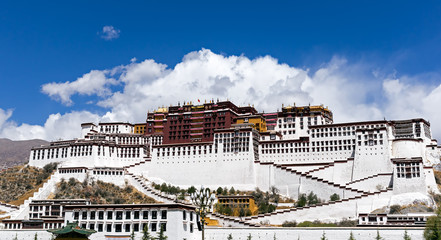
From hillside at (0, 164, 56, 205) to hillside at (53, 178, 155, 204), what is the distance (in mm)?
6045

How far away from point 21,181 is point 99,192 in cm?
1973

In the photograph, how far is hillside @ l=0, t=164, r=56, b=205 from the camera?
103 meters

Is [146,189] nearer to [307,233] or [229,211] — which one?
[229,211]

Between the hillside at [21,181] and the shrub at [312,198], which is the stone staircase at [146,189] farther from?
the shrub at [312,198]

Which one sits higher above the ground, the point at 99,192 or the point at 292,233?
the point at 99,192

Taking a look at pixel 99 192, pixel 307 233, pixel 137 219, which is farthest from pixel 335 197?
pixel 99 192

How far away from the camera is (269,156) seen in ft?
378

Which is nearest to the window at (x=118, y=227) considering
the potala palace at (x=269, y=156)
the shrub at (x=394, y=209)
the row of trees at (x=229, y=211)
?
the potala palace at (x=269, y=156)

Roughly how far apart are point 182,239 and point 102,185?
50.5 m

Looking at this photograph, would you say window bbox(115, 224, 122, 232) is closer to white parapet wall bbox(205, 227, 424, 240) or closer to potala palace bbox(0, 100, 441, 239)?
white parapet wall bbox(205, 227, 424, 240)

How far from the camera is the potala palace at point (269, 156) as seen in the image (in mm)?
87738

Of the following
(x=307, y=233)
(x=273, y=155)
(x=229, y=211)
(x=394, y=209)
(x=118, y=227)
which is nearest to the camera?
(x=307, y=233)

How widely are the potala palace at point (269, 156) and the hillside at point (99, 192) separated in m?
2.07

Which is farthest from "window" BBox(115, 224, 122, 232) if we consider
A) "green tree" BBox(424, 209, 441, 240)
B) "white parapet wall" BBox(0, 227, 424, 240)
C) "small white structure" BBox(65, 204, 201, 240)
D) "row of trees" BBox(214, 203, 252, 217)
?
"green tree" BBox(424, 209, 441, 240)
